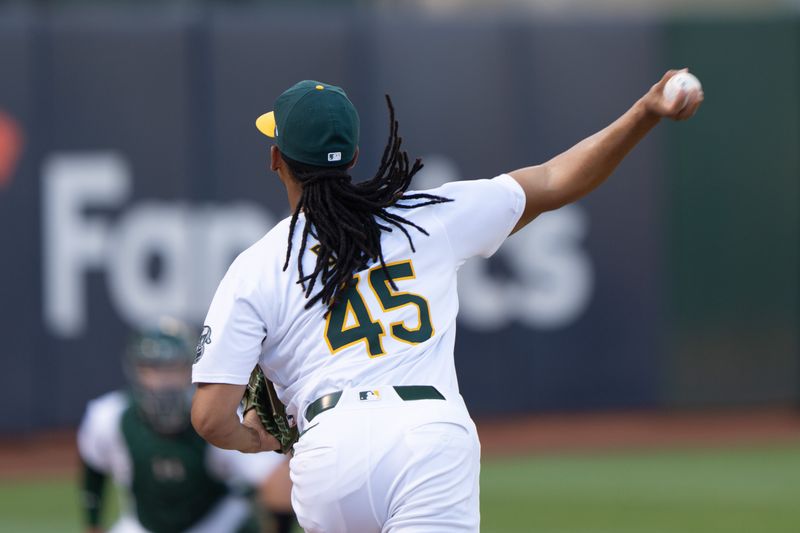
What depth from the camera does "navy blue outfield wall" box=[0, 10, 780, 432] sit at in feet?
34.9

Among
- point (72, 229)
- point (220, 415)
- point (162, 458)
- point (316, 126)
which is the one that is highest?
point (316, 126)

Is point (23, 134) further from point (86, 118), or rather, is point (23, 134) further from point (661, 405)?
point (661, 405)

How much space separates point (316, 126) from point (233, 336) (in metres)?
0.53

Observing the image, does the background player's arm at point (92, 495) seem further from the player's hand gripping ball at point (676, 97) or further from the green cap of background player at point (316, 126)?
the player's hand gripping ball at point (676, 97)

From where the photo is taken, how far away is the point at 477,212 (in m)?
3.24

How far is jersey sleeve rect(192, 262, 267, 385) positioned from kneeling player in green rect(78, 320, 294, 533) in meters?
2.40

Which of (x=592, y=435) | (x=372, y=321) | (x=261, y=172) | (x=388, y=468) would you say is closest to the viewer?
(x=388, y=468)

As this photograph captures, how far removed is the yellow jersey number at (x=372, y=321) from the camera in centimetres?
312

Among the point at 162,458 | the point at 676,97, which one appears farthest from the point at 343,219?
the point at 162,458

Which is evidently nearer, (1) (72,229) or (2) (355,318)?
(2) (355,318)

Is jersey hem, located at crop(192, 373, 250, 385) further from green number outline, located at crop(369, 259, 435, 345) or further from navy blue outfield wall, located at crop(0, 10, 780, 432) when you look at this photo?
navy blue outfield wall, located at crop(0, 10, 780, 432)

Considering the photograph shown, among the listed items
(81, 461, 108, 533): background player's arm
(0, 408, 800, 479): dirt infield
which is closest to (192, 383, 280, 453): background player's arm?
(81, 461, 108, 533): background player's arm

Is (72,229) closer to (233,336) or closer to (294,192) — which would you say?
(294,192)

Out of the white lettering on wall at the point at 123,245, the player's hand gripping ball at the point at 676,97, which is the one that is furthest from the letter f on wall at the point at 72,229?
the player's hand gripping ball at the point at 676,97
